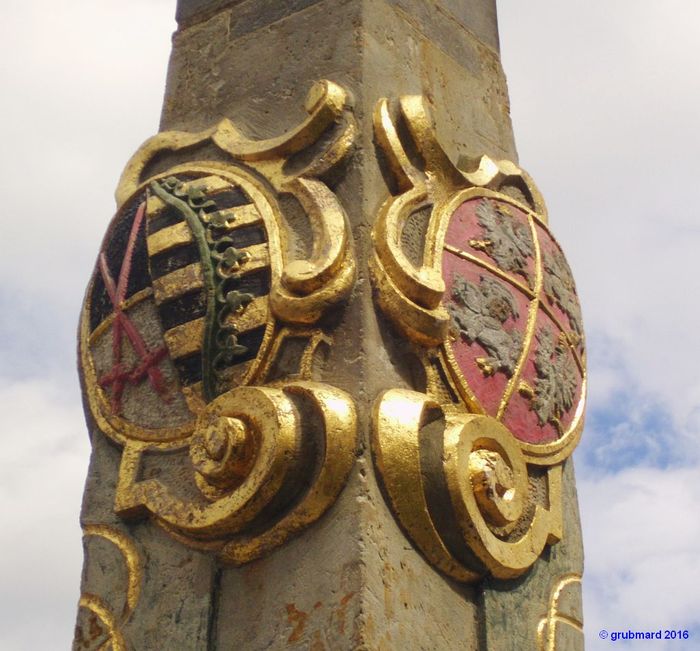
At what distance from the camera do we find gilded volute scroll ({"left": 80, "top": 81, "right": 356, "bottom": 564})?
3.06 m

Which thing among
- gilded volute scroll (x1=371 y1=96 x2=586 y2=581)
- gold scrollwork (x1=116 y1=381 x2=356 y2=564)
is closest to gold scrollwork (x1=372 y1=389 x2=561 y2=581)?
gilded volute scroll (x1=371 y1=96 x2=586 y2=581)

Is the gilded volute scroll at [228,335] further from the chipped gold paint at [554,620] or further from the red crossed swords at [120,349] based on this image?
the chipped gold paint at [554,620]

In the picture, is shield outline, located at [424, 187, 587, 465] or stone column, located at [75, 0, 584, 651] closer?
stone column, located at [75, 0, 584, 651]

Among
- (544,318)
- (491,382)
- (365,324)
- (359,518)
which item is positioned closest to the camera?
(359,518)

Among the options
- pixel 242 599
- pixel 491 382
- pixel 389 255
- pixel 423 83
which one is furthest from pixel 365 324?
pixel 423 83

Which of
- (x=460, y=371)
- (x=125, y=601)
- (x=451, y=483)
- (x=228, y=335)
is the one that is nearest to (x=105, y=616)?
(x=125, y=601)

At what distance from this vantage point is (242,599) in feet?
10.1

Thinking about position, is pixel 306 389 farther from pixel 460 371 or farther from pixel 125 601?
pixel 125 601

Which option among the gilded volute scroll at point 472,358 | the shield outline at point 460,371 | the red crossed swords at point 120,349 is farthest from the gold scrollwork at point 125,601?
the shield outline at point 460,371

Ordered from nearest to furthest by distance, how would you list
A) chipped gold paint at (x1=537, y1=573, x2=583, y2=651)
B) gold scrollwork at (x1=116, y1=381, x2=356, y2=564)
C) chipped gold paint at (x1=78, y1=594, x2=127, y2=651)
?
gold scrollwork at (x1=116, y1=381, x2=356, y2=564) → chipped gold paint at (x1=78, y1=594, x2=127, y2=651) → chipped gold paint at (x1=537, y1=573, x2=583, y2=651)

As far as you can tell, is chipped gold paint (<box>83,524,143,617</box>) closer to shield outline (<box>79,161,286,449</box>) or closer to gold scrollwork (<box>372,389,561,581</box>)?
shield outline (<box>79,161,286,449</box>)

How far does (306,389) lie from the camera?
3.08 m

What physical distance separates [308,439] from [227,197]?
0.76 meters

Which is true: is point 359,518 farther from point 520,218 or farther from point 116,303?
point 520,218
